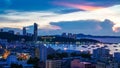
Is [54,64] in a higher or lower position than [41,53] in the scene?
lower

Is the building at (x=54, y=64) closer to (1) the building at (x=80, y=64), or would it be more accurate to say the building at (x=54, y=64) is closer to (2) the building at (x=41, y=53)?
(1) the building at (x=80, y=64)

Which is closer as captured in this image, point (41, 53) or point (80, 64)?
point (80, 64)

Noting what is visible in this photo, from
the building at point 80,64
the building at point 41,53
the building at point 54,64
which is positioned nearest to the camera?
the building at point 80,64

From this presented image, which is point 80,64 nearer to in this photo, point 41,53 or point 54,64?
point 54,64

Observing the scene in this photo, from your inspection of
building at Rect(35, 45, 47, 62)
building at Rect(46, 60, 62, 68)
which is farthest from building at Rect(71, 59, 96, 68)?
building at Rect(35, 45, 47, 62)

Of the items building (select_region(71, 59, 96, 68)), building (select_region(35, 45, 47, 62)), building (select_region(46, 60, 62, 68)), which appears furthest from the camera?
building (select_region(35, 45, 47, 62))

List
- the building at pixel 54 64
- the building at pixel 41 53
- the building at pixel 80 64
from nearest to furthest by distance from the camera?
1. the building at pixel 80 64
2. the building at pixel 54 64
3. the building at pixel 41 53

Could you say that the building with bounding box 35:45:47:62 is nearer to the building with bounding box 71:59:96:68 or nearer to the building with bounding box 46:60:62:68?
the building with bounding box 46:60:62:68

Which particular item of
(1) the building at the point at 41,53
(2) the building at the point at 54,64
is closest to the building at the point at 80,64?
(2) the building at the point at 54,64

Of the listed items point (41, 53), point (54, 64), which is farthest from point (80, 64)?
point (41, 53)

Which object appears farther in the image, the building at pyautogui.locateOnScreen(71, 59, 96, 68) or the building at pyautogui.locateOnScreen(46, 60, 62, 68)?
the building at pyautogui.locateOnScreen(46, 60, 62, 68)

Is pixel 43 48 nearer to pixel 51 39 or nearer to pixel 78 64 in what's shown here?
pixel 78 64

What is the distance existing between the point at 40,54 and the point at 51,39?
22709mm

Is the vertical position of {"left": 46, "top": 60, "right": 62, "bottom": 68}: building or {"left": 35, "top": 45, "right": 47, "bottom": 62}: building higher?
{"left": 35, "top": 45, "right": 47, "bottom": 62}: building
